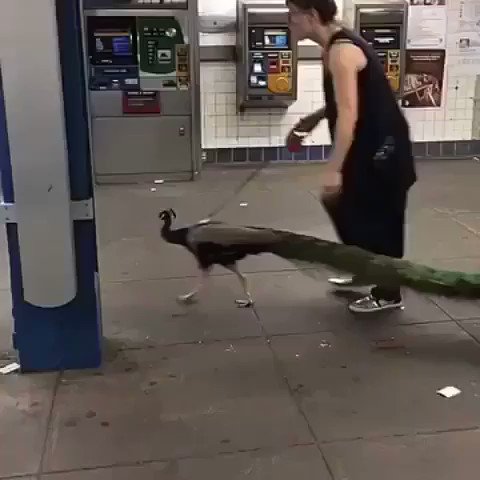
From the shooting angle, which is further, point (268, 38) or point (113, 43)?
point (268, 38)

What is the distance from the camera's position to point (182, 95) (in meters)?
7.00

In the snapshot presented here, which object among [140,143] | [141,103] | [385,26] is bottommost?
[140,143]

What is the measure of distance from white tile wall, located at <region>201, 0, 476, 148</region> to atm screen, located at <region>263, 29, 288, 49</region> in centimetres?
47

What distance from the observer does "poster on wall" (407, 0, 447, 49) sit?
7.62 m

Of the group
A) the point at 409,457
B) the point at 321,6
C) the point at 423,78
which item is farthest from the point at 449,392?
the point at 423,78

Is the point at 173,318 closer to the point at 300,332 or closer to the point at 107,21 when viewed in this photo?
the point at 300,332

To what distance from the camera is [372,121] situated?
3.78 m

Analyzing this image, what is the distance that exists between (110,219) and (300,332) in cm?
253

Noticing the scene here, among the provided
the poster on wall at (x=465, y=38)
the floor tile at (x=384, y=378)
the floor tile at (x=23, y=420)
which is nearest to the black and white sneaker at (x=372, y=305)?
the floor tile at (x=384, y=378)

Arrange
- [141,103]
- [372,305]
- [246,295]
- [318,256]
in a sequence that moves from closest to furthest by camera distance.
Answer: [318,256] < [372,305] < [246,295] < [141,103]

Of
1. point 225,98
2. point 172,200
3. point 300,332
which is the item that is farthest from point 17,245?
point 225,98

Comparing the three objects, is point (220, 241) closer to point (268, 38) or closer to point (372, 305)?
point (372, 305)

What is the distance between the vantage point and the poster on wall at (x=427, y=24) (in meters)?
7.62

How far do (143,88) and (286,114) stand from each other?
4.87 ft
